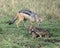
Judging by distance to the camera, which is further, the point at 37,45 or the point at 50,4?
the point at 50,4

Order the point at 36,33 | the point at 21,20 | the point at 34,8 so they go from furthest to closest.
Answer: the point at 34,8
the point at 21,20
the point at 36,33

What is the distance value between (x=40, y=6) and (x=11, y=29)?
4.84 meters

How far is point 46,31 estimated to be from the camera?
11.1 m

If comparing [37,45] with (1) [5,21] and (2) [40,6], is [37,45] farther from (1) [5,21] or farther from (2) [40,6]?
(2) [40,6]

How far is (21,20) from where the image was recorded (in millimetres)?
12227

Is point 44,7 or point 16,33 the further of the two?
point 44,7

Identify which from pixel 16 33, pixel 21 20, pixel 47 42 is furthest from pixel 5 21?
pixel 47 42

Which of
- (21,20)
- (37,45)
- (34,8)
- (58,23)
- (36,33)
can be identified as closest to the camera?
(37,45)

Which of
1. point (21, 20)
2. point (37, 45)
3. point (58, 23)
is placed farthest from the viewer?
point (58, 23)

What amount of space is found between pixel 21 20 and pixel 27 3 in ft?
12.8

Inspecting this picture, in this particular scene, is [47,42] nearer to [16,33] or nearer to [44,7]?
[16,33]

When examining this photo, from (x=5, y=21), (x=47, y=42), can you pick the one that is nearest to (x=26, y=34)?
(x=47, y=42)

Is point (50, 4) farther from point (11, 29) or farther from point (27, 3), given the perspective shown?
point (11, 29)

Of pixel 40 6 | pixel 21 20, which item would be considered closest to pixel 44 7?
pixel 40 6
